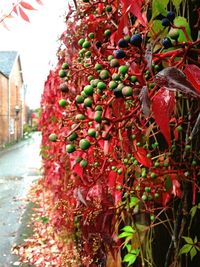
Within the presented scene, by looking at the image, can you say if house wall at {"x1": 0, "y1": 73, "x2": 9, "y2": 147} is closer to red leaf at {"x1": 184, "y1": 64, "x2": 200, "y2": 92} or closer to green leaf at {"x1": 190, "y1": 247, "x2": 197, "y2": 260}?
green leaf at {"x1": 190, "y1": 247, "x2": 197, "y2": 260}

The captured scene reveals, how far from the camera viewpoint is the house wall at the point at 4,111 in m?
23.1

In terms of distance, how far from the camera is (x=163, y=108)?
734 millimetres

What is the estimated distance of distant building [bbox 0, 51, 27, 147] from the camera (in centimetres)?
2356

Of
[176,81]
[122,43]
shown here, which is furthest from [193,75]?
[122,43]

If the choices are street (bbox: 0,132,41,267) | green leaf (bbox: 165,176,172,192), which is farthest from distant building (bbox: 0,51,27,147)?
green leaf (bbox: 165,176,172,192)

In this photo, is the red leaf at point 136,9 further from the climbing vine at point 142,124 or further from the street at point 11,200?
the street at point 11,200

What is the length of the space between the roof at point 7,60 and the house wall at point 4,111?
1387mm

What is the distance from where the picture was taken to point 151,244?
1542mm

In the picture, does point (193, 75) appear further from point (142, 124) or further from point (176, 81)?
point (142, 124)

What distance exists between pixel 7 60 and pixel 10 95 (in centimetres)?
330

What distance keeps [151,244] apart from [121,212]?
0.22 metres

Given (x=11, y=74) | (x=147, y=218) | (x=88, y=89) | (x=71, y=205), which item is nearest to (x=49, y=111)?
(x=71, y=205)

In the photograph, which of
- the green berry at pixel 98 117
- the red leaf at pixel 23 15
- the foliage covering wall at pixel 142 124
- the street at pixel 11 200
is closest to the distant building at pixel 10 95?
the street at pixel 11 200

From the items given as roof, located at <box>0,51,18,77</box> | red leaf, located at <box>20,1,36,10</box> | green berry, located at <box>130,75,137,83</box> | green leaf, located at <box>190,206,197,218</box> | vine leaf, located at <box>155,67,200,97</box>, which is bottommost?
green leaf, located at <box>190,206,197,218</box>
